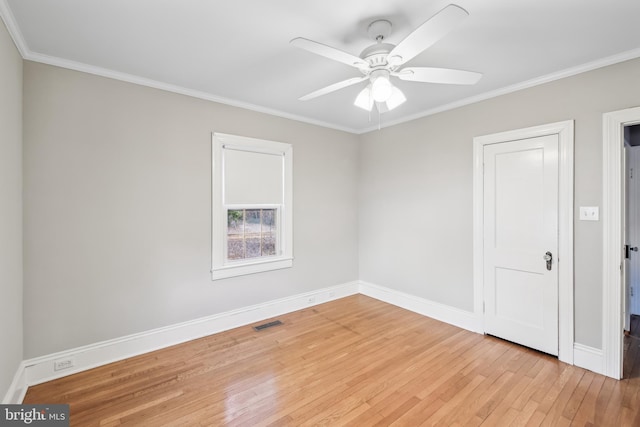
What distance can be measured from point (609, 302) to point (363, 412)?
2.24 m

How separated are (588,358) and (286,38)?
12.0ft

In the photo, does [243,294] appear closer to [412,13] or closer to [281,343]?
[281,343]

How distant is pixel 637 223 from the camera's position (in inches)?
141

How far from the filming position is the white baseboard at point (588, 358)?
2465 millimetres

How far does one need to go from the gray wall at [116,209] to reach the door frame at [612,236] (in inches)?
131

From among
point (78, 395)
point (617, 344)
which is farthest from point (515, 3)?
point (78, 395)

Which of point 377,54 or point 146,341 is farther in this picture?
point 146,341

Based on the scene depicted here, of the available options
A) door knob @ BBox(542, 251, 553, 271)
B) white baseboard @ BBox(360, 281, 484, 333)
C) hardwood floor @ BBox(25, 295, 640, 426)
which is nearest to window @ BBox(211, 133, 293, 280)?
hardwood floor @ BBox(25, 295, 640, 426)

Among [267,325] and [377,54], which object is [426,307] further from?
[377,54]

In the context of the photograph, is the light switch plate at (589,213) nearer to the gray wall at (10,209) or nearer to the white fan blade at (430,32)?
the white fan blade at (430,32)

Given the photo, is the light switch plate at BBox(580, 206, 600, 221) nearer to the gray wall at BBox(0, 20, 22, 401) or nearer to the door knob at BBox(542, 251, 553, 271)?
the door knob at BBox(542, 251, 553, 271)

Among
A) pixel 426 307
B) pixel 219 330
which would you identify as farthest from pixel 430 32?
pixel 219 330

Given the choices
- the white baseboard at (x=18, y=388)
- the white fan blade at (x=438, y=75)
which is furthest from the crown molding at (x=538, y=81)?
the white baseboard at (x=18, y=388)

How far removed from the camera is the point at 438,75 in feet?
6.48
